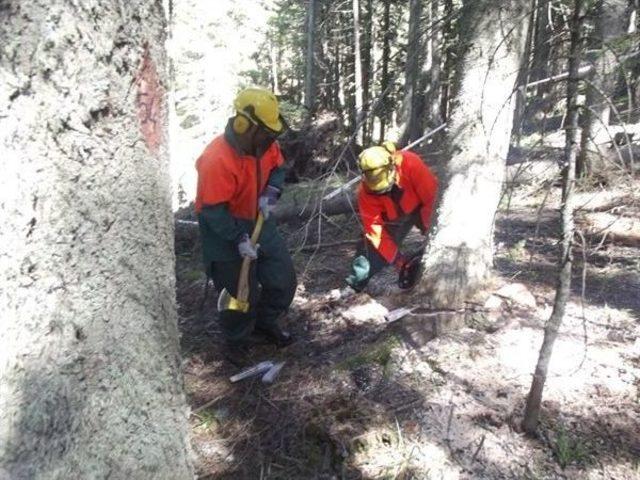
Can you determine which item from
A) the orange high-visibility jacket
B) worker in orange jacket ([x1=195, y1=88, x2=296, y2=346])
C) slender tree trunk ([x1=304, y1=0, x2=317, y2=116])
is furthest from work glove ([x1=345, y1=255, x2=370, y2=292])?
slender tree trunk ([x1=304, y1=0, x2=317, y2=116])

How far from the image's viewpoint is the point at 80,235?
1.63 metres

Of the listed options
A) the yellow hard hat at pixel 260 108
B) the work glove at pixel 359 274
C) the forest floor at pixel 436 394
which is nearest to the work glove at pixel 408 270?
the forest floor at pixel 436 394

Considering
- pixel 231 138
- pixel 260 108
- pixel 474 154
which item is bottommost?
pixel 474 154

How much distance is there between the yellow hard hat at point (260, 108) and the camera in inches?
154

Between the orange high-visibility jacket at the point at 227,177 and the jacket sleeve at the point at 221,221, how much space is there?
5cm

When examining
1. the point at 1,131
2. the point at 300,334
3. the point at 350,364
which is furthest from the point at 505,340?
the point at 1,131

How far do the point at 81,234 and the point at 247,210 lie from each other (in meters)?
2.88

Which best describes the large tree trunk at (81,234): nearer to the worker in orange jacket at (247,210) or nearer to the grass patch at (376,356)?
the worker in orange jacket at (247,210)

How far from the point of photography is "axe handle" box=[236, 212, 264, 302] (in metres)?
4.48

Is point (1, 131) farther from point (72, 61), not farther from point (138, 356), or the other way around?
point (138, 356)

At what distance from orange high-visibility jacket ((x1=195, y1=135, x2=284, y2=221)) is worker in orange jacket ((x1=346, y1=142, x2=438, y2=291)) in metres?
1.17

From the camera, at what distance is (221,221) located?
4121mm

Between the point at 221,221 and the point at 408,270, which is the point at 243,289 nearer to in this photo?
the point at 221,221

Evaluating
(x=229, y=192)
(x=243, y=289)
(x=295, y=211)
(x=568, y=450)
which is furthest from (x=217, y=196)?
(x=295, y=211)
